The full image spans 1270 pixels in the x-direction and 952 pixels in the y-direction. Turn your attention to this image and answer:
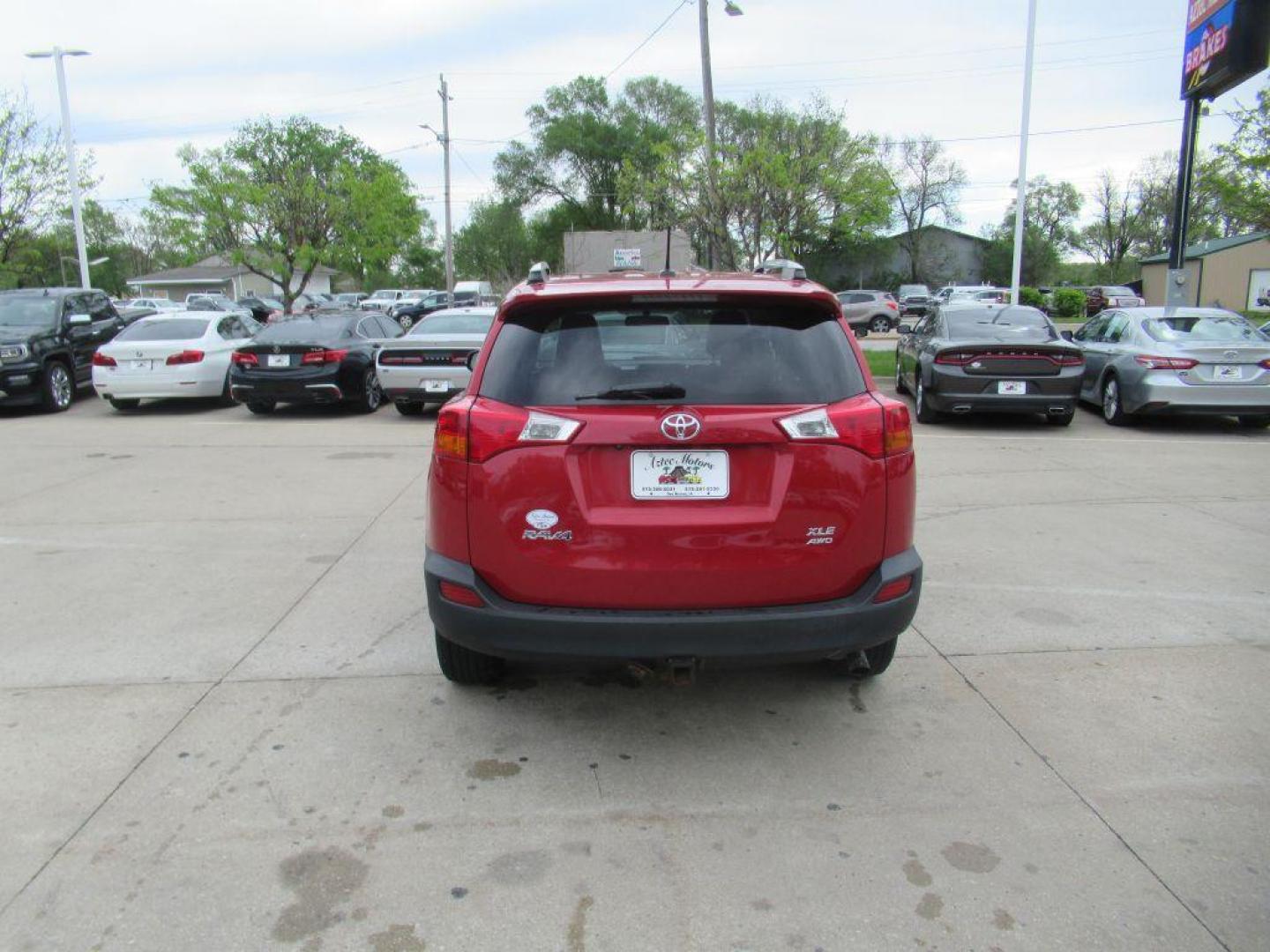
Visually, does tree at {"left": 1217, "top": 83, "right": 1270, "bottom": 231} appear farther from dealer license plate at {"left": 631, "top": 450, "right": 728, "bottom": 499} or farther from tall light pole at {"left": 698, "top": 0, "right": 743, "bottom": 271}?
dealer license plate at {"left": 631, "top": 450, "right": 728, "bottom": 499}

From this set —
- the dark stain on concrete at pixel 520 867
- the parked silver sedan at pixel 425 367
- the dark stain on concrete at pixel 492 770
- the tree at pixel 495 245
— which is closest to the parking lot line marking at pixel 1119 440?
the parked silver sedan at pixel 425 367

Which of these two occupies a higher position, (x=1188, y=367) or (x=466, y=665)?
(x=1188, y=367)

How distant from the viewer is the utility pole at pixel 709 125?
2177 centimetres

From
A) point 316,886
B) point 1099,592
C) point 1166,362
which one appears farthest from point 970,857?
point 1166,362

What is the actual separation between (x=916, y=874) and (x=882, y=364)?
55.8 ft

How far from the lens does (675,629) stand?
3.05 metres

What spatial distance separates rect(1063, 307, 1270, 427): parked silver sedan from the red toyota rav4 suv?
30.5 ft

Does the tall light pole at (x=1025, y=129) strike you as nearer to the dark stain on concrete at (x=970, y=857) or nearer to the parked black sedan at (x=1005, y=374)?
the parked black sedan at (x=1005, y=374)

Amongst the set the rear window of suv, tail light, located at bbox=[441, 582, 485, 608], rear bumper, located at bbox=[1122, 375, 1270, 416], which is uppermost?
the rear window of suv

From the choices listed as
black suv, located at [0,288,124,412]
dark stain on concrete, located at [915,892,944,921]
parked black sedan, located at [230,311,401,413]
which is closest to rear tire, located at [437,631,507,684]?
dark stain on concrete, located at [915,892,944,921]

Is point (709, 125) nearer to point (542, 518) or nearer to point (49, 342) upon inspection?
point (49, 342)

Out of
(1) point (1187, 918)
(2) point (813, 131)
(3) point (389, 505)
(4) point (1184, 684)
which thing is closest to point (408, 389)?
(3) point (389, 505)

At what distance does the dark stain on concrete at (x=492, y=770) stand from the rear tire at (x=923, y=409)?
30.9ft

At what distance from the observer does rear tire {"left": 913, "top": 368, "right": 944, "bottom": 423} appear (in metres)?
11.7
